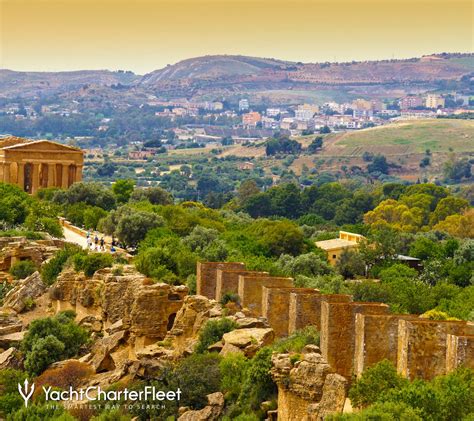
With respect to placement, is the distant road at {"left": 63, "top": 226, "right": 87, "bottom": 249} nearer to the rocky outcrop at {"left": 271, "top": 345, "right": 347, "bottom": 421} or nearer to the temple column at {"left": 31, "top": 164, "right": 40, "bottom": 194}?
the temple column at {"left": 31, "top": 164, "right": 40, "bottom": 194}

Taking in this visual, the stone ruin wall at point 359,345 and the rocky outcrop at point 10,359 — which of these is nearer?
the stone ruin wall at point 359,345

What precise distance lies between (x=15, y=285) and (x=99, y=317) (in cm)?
834

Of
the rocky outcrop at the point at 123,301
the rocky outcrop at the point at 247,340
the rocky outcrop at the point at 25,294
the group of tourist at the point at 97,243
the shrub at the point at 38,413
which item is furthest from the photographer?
the group of tourist at the point at 97,243

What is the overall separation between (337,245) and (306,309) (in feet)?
132

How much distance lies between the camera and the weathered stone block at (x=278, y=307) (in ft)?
113

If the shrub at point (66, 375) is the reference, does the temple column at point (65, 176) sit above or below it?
below

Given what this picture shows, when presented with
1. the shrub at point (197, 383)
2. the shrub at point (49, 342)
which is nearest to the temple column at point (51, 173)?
the shrub at point (49, 342)

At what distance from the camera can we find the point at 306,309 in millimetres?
33469

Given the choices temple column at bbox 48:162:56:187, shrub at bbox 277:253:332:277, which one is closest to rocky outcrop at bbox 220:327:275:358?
shrub at bbox 277:253:332:277

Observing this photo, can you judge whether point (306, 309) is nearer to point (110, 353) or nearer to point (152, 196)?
point (110, 353)

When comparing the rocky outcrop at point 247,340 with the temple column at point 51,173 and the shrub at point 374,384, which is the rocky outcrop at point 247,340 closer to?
the shrub at point 374,384

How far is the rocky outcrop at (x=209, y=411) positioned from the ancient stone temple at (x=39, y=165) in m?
59.4

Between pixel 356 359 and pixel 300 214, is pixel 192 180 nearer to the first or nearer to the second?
pixel 300 214

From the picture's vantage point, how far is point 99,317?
43.2m
